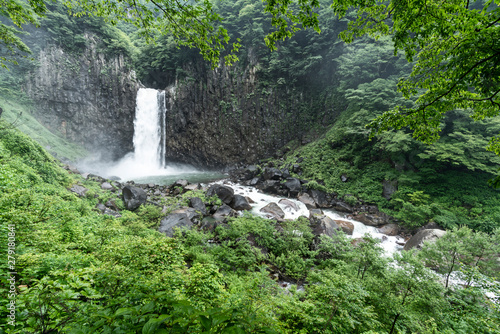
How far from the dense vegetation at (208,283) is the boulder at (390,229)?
173 inches

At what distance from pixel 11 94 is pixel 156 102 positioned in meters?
13.0

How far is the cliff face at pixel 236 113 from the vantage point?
887 inches

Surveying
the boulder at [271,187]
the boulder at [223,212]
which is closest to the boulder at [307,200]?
the boulder at [271,187]

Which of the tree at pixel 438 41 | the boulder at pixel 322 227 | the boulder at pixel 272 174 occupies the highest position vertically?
the tree at pixel 438 41

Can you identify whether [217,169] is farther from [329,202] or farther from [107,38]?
[107,38]

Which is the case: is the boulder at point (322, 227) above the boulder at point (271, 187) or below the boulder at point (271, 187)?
above

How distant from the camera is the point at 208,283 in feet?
9.23

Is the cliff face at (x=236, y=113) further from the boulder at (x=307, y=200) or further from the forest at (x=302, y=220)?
the boulder at (x=307, y=200)

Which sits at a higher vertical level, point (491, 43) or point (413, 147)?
point (491, 43)

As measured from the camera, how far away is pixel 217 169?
2402 cm

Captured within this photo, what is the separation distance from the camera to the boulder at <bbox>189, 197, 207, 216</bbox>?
10.9m

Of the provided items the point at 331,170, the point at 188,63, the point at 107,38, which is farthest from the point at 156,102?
the point at 331,170

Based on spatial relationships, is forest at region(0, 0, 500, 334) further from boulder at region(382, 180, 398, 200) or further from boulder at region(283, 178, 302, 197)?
boulder at region(283, 178, 302, 197)

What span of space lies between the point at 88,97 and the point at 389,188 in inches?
1231
